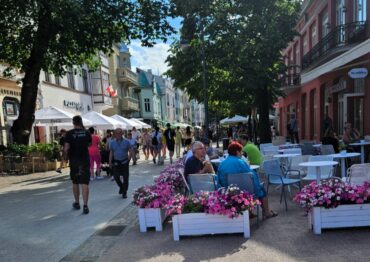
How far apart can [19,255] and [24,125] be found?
10726 millimetres

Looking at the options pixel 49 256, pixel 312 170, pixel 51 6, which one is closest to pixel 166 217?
pixel 49 256

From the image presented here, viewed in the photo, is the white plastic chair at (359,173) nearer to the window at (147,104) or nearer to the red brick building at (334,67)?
the red brick building at (334,67)

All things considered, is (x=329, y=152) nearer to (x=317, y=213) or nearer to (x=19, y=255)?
(x=317, y=213)

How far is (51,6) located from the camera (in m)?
11.4

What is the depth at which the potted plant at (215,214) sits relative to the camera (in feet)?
17.2

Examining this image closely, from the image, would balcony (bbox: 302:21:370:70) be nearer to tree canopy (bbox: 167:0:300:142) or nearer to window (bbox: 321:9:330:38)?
tree canopy (bbox: 167:0:300:142)

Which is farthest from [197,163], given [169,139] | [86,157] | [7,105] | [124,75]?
[124,75]

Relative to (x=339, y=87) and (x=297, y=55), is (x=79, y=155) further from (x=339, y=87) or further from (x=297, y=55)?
(x=297, y=55)

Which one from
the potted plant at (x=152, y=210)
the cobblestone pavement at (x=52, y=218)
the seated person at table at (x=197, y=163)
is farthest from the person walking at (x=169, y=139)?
the potted plant at (x=152, y=210)

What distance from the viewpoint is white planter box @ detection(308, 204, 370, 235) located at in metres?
5.13

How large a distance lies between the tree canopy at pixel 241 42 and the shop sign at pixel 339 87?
2849 mm

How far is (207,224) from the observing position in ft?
17.5

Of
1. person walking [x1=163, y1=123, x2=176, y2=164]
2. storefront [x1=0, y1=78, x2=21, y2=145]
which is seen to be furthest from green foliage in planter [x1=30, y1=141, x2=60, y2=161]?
person walking [x1=163, y1=123, x2=176, y2=164]

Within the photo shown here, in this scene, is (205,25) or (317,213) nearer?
(317,213)
